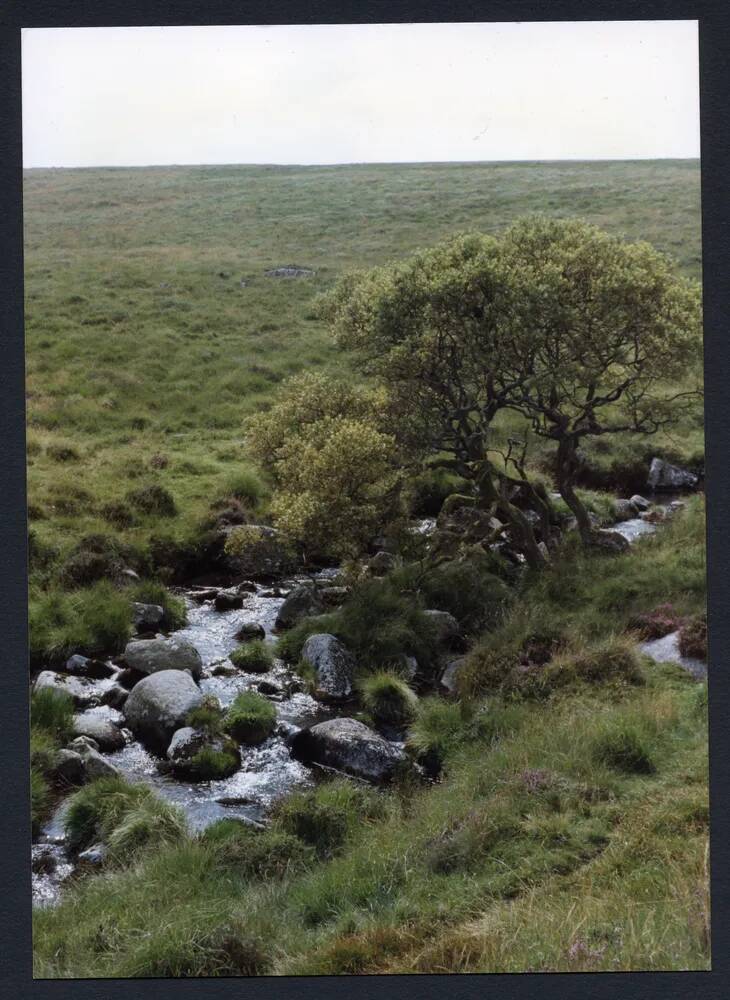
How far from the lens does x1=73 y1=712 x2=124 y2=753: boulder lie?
9148 millimetres

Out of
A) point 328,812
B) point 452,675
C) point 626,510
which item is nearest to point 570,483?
point 626,510

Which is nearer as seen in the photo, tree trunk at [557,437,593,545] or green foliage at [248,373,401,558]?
green foliage at [248,373,401,558]

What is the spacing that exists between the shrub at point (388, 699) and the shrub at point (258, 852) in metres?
1.88

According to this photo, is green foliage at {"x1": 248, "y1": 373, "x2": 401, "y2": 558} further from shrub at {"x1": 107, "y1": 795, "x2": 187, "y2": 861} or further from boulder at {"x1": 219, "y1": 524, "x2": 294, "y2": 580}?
shrub at {"x1": 107, "y1": 795, "x2": 187, "y2": 861}

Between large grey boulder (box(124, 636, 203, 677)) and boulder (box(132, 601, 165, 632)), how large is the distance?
0.24 m

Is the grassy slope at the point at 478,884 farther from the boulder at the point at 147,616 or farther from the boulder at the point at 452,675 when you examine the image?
the boulder at the point at 147,616

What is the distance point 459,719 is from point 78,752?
401 centimetres

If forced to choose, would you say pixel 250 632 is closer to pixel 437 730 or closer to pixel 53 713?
pixel 53 713

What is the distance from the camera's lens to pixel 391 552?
10.7 metres

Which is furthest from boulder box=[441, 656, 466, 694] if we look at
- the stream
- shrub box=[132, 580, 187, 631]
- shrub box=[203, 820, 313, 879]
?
shrub box=[132, 580, 187, 631]

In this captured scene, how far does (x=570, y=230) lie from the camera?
1005 centimetres

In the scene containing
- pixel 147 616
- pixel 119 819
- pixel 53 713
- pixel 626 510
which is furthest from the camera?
pixel 626 510

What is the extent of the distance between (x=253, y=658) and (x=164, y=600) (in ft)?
4.66

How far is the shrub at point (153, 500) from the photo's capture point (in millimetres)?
11250
